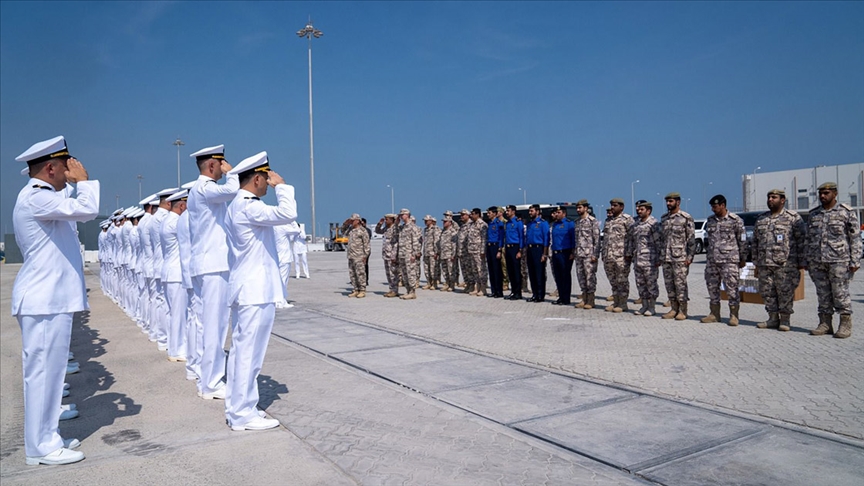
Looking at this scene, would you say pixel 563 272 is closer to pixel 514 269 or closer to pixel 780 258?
pixel 514 269

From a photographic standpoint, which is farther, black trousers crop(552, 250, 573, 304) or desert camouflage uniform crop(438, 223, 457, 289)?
desert camouflage uniform crop(438, 223, 457, 289)

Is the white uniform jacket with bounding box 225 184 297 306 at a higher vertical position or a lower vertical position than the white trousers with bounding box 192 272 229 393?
higher

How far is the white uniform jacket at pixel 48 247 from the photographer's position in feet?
14.0

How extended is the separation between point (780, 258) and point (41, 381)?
29.0 ft

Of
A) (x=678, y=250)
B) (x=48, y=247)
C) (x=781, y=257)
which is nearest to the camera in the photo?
(x=48, y=247)

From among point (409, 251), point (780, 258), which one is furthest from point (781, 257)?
point (409, 251)

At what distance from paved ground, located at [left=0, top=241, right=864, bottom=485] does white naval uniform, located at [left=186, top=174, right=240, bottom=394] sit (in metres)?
0.37

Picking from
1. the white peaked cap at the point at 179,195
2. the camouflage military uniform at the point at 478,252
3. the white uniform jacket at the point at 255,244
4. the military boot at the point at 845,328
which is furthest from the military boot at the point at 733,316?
the white peaked cap at the point at 179,195

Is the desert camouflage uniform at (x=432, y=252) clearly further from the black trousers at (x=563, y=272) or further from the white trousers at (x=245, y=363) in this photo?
the white trousers at (x=245, y=363)

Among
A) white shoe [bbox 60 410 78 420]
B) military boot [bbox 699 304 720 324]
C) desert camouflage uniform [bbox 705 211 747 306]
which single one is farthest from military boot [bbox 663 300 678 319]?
white shoe [bbox 60 410 78 420]

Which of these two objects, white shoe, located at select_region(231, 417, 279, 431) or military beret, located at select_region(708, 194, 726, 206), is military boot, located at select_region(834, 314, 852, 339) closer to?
military beret, located at select_region(708, 194, 726, 206)

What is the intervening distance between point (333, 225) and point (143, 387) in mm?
47575

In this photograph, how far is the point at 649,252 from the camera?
10.7 metres

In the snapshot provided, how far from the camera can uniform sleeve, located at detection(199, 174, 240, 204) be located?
5.35 metres
